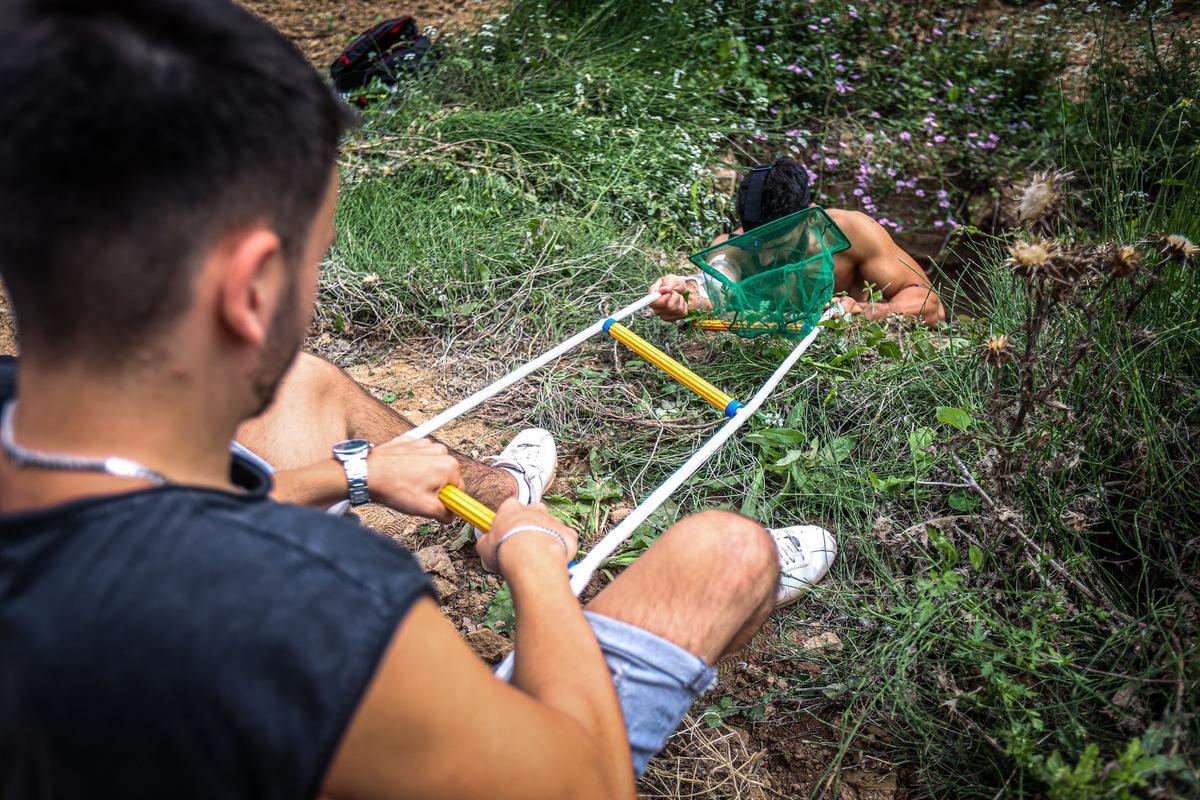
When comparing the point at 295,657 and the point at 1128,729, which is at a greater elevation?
the point at 295,657

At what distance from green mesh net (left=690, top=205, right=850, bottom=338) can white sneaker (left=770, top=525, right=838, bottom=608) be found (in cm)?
98

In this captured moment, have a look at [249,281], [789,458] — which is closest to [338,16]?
[789,458]

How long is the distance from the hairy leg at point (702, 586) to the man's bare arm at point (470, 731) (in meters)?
0.26

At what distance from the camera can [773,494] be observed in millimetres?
2641

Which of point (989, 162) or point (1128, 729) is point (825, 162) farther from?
point (1128, 729)

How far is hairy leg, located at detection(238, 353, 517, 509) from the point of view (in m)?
2.15

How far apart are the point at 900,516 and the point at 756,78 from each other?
386 centimetres

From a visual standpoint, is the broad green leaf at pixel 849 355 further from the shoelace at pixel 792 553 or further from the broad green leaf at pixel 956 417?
the shoelace at pixel 792 553

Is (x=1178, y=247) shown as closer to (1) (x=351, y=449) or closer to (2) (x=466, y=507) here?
(2) (x=466, y=507)

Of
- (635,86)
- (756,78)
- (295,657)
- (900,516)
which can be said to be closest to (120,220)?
(295,657)

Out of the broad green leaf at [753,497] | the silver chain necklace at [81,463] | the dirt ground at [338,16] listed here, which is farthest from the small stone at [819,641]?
the dirt ground at [338,16]

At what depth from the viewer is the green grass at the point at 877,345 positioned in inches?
73.0

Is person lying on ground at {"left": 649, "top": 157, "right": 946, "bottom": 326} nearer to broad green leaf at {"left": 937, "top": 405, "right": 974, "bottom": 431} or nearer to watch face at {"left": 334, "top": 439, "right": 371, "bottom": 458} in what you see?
broad green leaf at {"left": 937, "top": 405, "right": 974, "bottom": 431}

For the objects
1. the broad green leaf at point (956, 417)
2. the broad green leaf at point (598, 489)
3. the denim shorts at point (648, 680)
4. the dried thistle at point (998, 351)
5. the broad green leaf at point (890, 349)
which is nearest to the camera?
the denim shorts at point (648, 680)
